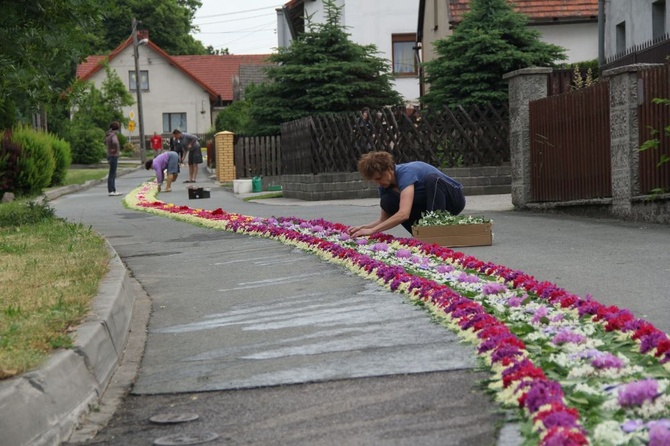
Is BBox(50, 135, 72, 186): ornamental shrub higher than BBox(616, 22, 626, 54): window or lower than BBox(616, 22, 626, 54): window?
lower

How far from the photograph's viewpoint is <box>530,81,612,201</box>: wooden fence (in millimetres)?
15914

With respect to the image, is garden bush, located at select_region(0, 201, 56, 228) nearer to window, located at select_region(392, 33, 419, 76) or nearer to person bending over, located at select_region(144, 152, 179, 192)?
person bending over, located at select_region(144, 152, 179, 192)

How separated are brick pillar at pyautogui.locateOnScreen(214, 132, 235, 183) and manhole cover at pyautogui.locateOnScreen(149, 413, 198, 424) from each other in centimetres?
3304

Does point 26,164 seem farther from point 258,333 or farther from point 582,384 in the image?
point 582,384

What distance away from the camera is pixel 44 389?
5.26 metres

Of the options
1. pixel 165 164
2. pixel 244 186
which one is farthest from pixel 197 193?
pixel 165 164

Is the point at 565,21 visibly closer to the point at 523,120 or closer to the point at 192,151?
the point at 192,151

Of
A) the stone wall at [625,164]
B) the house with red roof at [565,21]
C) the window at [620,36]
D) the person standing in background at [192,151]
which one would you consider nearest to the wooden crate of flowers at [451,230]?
the stone wall at [625,164]

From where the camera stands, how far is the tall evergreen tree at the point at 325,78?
32906mm

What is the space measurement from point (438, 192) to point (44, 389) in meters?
7.61

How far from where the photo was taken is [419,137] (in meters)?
25.5

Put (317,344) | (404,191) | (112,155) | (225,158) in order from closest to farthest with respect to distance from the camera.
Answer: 1. (317,344)
2. (404,191)
3. (112,155)
4. (225,158)

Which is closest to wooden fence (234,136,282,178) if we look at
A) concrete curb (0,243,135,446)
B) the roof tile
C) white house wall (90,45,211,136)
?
concrete curb (0,243,135,446)

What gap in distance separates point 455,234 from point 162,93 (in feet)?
270
